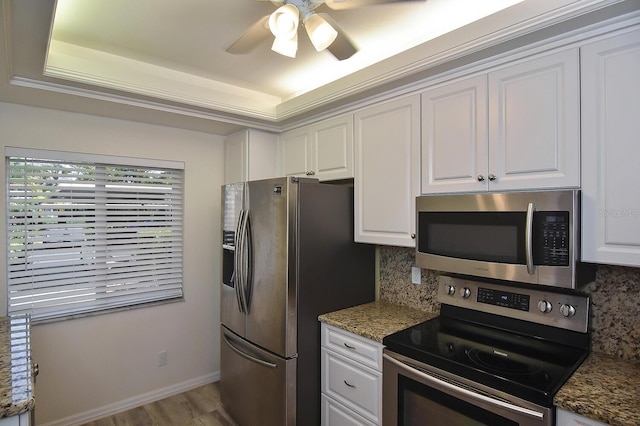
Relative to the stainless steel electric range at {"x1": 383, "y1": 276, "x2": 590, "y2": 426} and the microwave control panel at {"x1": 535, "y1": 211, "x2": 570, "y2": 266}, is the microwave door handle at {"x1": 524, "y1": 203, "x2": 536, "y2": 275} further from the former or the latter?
the stainless steel electric range at {"x1": 383, "y1": 276, "x2": 590, "y2": 426}

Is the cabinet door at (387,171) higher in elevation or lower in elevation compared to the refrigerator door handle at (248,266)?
higher

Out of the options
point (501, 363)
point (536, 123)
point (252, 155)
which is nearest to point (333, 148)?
point (252, 155)

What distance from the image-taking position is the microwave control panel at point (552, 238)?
1413mm

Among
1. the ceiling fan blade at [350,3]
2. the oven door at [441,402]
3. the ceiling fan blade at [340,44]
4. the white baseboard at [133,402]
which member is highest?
the ceiling fan blade at [350,3]

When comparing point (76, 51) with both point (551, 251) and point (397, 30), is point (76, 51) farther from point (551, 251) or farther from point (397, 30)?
point (551, 251)

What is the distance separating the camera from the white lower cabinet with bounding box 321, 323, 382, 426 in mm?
1873

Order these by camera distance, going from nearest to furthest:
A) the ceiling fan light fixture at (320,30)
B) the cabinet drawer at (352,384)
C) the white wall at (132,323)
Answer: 1. the ceiling fan light fixture at (320,30)
2. the cabinet drawer at (352,384)
3. the white wall at (132,323)

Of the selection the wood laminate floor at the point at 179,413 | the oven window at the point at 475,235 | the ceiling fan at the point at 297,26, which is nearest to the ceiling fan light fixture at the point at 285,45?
the ceiling fan at the point at 297,26

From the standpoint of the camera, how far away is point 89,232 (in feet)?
8.54

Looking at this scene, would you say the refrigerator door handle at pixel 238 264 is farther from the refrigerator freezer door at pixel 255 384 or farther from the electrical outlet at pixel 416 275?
the electrical outlet at pixel 416 275

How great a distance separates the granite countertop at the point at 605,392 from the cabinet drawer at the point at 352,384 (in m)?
0.86

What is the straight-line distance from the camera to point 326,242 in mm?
2270

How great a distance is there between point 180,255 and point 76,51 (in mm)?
1648

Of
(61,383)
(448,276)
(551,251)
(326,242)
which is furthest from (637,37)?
(61,383)
